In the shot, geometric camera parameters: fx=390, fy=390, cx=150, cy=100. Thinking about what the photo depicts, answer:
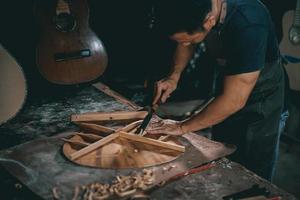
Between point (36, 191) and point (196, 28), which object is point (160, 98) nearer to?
point (196, 28)

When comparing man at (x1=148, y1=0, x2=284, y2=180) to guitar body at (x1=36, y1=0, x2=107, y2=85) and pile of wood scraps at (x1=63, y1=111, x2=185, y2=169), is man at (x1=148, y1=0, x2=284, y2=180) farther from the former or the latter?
guitar body at (x1=36, y1=0, x2=107, y2=85)

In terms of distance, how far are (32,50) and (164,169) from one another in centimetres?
343

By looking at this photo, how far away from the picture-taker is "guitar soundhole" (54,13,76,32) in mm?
5055

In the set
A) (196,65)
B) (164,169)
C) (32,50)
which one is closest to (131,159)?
(164,169)

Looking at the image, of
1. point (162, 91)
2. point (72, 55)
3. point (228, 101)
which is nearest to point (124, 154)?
point (228, 101)

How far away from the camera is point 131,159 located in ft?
8.73

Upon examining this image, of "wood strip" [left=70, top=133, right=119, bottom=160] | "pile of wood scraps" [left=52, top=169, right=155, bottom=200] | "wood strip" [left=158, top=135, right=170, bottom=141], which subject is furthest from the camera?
"wood strip" [left=158, top=135, right=170, bottom=141]

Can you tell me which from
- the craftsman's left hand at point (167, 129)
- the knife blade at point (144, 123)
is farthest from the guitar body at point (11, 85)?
the craftsman's left hand at point (167, 129)

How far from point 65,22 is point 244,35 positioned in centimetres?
310

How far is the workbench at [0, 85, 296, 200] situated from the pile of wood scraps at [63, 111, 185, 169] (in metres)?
0.23

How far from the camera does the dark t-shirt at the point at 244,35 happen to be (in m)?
2.64

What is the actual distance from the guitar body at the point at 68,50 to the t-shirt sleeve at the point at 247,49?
2.60m

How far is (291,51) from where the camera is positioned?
580 centimetres

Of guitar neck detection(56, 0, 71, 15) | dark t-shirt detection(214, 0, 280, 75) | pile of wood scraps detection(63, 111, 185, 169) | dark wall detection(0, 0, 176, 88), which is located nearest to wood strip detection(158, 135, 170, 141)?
pile of wood scraps detection(63, 111, 185, 169)
